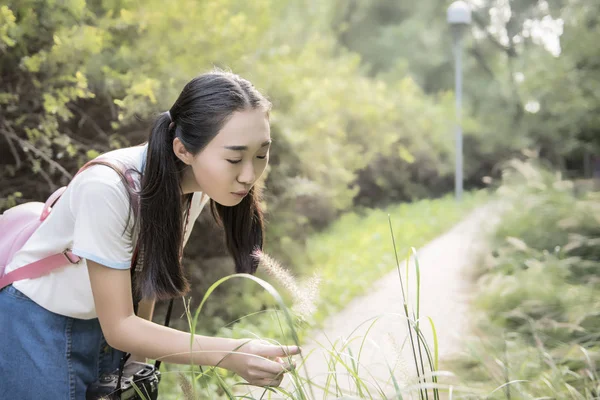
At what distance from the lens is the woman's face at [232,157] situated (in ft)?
5.90

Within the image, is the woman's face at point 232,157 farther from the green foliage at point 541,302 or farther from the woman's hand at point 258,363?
the green foliage at point 541,302

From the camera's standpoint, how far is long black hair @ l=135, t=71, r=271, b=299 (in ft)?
5.69

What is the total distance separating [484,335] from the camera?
15.2 ft

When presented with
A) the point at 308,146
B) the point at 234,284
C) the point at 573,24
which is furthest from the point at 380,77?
the point at 234,284

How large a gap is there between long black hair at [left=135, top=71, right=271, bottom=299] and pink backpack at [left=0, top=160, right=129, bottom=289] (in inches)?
4.6

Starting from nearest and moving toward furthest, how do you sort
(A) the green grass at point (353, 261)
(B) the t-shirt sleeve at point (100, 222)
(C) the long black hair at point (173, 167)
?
(B) the t-shirt sleeve at point (100, 222) < (C) the long black hair at point (173, 167) < (A) the green grass at point (353, 261)

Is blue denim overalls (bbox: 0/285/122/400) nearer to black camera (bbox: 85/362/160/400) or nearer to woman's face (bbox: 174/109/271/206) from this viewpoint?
black camera (bbox: 85/362/160/400)

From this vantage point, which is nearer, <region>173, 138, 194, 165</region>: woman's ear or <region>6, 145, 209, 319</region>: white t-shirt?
<region>6, 145, 209, 319</region>: white t-shirt

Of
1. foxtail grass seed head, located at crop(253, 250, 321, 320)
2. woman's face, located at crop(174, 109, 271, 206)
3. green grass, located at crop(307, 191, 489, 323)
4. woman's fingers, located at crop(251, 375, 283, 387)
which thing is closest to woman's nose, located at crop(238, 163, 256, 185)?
woman's face, located at crop(174, 109, 271, 206)

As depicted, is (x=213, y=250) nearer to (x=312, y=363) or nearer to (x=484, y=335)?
(x=312, y=363)

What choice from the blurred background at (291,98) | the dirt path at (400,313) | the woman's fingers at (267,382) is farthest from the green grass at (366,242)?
the woman's fingers at (267,382)

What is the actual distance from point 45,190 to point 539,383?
2727mm

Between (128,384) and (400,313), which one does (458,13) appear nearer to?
(400,313)

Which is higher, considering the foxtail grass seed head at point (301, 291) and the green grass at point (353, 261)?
the foxtail grass seed head at point (301, 291)
